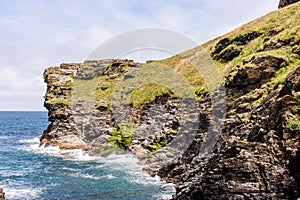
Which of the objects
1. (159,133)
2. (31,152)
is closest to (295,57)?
(159,133)

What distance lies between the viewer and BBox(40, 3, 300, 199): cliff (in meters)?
19.4

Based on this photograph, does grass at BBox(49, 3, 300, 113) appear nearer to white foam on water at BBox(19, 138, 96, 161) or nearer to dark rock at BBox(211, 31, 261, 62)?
dark rock at BBox(211, 31, 261, 62)

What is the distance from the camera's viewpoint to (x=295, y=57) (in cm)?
3484

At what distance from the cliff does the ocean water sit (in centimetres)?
316

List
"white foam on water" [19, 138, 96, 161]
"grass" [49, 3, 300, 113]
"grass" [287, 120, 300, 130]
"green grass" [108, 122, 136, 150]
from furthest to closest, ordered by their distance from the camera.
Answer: "green grass" [108, 122, 136, 150] → "white foam on water" [19, 138, 96, 161] → "grass" [49, 3, 300, 113] → "grass" [287, 120, 300, 130]

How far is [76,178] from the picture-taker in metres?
41.5

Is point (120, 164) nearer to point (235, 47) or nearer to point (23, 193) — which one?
point (23, 193)

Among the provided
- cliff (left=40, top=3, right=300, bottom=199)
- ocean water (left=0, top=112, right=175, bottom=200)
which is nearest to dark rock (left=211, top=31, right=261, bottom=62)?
cliff (left=40, top=3, right=300, bottom=199)

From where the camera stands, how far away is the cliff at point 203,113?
63.8 ft

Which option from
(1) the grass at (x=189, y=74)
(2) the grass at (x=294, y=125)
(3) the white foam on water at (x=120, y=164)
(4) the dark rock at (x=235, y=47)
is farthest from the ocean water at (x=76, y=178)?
(4) the dark rock at (x=235, y=47)

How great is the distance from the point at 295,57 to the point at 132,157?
31042mm

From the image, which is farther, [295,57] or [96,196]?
[295,57]

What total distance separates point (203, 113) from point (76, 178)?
19558 mm

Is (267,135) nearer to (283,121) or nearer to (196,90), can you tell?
(283,121)
